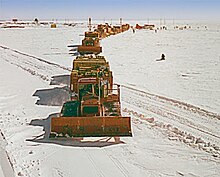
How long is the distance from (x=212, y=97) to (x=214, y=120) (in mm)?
2897

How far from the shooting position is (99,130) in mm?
9125

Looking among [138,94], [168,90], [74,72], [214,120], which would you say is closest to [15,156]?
[74,72]

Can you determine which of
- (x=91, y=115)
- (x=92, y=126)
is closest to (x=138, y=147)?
(x=92, y=126)

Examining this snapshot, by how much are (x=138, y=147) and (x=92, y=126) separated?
1288 millimetres

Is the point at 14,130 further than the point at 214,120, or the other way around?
the point at 214,120

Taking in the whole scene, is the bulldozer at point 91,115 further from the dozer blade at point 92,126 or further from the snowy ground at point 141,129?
the snowy ground at point 141,129

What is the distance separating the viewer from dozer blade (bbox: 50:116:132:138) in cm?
908

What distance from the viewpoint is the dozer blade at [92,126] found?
9078 mm

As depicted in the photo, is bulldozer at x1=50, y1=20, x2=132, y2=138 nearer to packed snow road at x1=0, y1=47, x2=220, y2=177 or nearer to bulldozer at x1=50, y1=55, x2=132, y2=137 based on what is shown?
bulldozer at x1=50, y1=55, x2=132, y2=137

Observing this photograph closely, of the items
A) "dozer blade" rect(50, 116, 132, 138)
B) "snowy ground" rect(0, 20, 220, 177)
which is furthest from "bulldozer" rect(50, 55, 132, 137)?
"snowy ground" rect(0, 20, 220, 177)

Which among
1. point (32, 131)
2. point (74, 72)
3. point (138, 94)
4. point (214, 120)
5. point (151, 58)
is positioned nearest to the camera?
point (32, 131)

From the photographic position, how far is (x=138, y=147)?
8992 millimetres

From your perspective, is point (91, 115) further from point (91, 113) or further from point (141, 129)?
point (141, 129)

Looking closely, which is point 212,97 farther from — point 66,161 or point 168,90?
point 66,161
